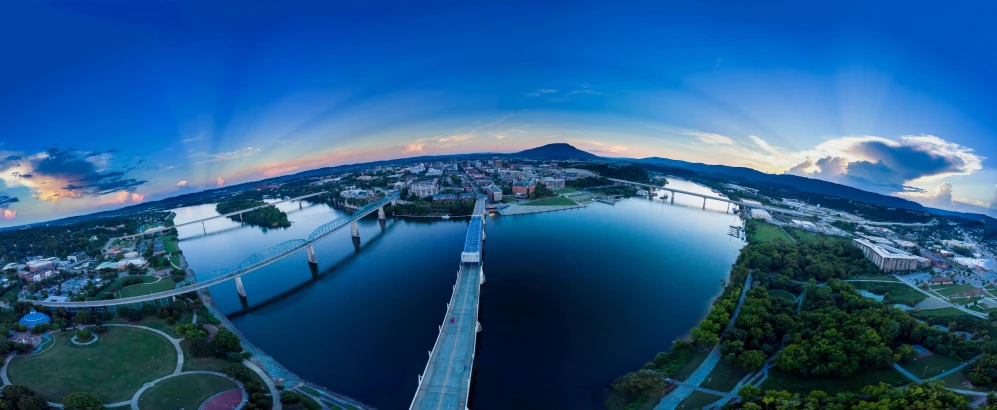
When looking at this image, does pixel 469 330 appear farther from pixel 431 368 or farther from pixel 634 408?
pixel 634 408

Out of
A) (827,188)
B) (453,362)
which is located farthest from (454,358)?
(827,188)

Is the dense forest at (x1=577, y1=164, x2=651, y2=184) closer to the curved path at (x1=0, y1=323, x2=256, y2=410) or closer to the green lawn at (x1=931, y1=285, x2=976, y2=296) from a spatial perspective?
Result: the green lawn at (x1=931, y1=285, x2=976, y2=296)

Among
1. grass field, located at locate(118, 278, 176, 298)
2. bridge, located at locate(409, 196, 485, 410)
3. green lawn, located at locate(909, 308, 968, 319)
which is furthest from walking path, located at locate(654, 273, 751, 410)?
grass field, located at locate(118, 278, 176, 298)

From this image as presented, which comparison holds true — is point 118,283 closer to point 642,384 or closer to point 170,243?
point 170,243

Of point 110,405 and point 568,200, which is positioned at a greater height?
point 568,200

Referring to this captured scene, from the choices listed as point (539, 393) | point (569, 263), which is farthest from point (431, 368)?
point (569, 263)

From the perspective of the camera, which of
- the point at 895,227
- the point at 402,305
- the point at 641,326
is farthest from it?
the point at 895,227
